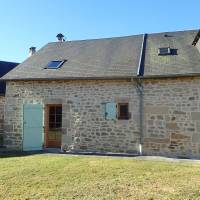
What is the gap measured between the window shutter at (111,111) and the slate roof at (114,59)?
3.65 ft

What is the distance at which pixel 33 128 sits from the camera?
39.9ft

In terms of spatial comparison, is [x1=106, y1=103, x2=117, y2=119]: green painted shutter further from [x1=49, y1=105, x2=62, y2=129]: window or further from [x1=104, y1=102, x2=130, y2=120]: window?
[x1=49, y1=105, x2=62, y2=129]: window

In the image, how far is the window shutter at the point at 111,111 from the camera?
37.1ft

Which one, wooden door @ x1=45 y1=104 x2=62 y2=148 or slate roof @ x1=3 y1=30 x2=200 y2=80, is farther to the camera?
wooden door @ x1=45 y1=104 x2=62 y2=148

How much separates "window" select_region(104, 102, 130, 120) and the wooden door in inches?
86.4

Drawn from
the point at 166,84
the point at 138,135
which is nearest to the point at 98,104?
the point at 138,135

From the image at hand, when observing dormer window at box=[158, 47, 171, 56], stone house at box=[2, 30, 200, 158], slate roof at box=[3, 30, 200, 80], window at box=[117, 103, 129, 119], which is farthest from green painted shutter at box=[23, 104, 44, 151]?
dormer window at box=[158, 47, 171, 56]

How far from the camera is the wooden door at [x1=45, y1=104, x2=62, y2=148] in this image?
12.3 m

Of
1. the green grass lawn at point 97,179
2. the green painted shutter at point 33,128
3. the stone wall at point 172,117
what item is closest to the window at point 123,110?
the stone wall at point 172,117

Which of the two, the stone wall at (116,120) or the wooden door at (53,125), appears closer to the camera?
the stone wall at (116,120)

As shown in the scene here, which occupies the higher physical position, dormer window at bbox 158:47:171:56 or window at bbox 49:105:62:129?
dormer window at bbox 158:47:171:56

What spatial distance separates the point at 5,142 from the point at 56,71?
3700 mm

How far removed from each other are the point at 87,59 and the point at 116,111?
3143mm

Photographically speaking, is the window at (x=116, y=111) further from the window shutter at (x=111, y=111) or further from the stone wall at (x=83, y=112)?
the stone wall at (x=83, y=112)
